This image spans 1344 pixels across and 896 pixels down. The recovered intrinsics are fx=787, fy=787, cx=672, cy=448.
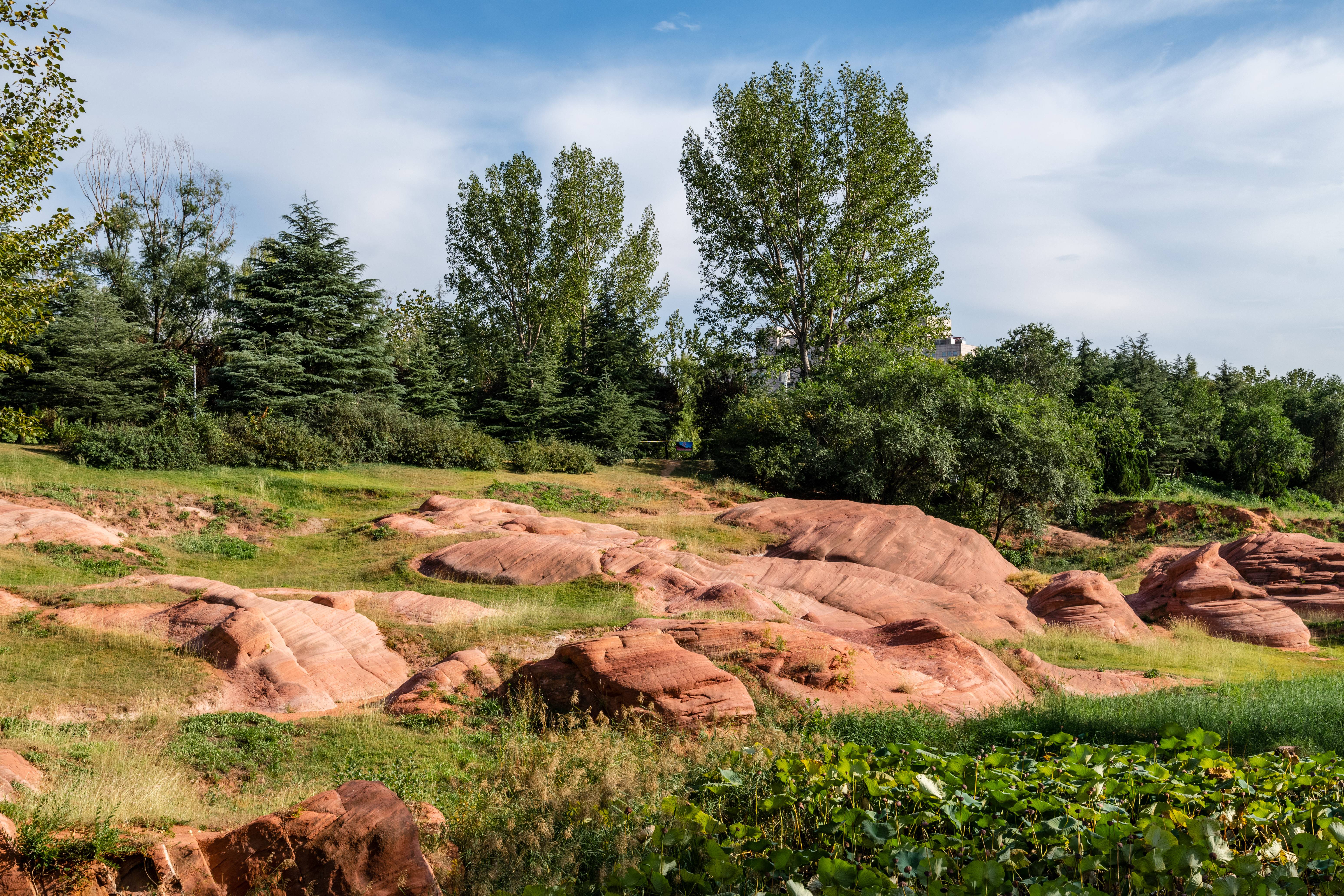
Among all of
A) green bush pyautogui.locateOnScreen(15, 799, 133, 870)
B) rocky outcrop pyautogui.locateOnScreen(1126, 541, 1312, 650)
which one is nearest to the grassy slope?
green bush pyautogui.locateOnScreen(15, 799, 133, 870)

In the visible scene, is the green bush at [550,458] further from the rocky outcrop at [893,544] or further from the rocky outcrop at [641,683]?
the rocky outcrop at [641,683]

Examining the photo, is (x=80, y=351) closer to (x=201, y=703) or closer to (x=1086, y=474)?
(x=201, y=703)

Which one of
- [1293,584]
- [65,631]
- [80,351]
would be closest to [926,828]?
[65,631]

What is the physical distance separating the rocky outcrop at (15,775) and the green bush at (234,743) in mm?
1420

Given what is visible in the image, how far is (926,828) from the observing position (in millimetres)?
3953

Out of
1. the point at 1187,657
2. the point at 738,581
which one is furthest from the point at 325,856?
the point at 1187,657

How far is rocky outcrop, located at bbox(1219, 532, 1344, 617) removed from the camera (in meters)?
17.4

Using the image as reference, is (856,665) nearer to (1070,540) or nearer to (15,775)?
(15,775)

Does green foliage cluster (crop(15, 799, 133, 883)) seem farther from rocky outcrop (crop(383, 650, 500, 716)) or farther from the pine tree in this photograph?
the pine tree

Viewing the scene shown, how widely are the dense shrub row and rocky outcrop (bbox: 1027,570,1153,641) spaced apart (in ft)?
60.4

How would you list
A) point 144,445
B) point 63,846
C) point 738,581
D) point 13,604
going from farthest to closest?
point 144,445 → point 738,581 → point 13,604 → point 63,846

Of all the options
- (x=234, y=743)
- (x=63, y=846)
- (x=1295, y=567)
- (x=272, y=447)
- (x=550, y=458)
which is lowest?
(x=234, y=743)

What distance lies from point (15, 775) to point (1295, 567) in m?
23.3

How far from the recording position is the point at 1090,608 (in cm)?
1561
